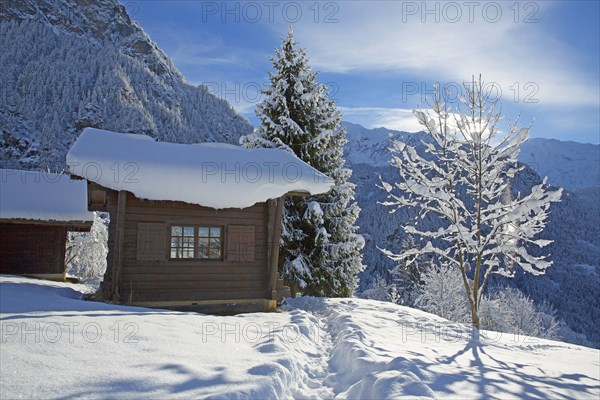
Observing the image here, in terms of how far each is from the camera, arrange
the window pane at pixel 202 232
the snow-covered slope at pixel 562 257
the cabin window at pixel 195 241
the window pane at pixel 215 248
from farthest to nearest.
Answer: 1. the snow-covered slope at pixel 562 257
2. the window pane at pixel 215 248
3. the window pane at pixel 202 232
4. the cabin window at pixel 195 241

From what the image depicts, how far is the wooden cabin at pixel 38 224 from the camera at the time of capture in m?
14.7

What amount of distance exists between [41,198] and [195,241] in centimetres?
827

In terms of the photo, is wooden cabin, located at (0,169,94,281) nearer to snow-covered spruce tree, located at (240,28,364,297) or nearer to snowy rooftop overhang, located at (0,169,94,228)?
snowy rooftop overhang, located at (0,169,94,228)

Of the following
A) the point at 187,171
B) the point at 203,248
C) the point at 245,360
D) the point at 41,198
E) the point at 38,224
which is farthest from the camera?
the point at 41,198

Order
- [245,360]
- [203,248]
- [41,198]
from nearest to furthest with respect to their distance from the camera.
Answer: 1. [245,360]
2. [203,248]
3. [41,198]

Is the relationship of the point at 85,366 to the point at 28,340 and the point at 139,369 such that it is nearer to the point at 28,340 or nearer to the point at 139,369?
the point at 139,369

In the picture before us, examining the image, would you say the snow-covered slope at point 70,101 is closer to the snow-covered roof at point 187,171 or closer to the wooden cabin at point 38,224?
the wooden cabin at point 38,224

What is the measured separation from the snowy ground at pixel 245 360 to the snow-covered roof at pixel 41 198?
5.95m

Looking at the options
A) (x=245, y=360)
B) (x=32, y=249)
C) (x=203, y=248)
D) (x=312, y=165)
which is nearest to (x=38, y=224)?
(x=32, y=249)

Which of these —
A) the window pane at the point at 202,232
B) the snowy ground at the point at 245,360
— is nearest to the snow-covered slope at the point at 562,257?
the window pane at the point at 202,232

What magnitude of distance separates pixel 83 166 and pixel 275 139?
23.7ft

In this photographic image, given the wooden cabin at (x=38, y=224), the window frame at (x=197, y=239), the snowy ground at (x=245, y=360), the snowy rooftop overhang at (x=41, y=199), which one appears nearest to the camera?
the snowy ground at (x=245, y=360)

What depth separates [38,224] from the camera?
49.1 feet

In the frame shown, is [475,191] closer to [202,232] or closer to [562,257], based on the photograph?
[202,232]
